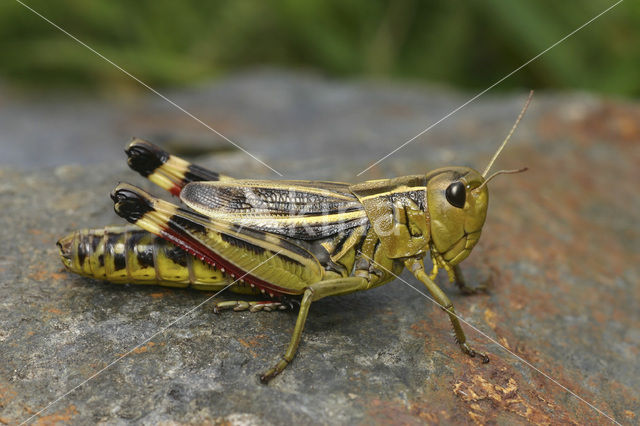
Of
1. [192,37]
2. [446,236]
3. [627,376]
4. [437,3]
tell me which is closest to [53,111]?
[192,37]

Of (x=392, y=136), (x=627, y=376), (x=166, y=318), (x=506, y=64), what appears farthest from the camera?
(x=506, y=64)

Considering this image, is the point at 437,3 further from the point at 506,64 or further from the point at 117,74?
the point at 117,74

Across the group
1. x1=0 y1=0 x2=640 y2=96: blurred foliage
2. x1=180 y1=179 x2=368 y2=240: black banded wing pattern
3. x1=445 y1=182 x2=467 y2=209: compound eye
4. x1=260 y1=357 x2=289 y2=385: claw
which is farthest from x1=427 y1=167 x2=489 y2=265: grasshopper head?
x1=0 y1=0 x2=640 y2=96: blurred foliage

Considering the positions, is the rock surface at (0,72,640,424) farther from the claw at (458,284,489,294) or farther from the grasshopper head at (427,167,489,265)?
the grasshopper head at (427,167,489,265)

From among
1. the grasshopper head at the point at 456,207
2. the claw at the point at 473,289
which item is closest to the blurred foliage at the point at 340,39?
the claw at the point at 473,289

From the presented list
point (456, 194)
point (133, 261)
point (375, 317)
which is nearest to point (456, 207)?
point (456, 194)

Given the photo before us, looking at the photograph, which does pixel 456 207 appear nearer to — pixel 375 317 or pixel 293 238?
pixel 375 317
